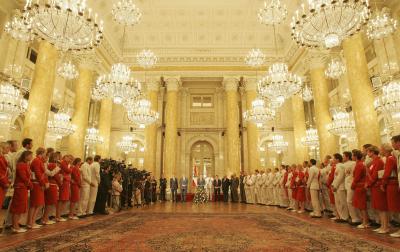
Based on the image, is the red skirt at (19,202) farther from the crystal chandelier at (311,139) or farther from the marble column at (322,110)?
the crystal chandelier at (311,139)

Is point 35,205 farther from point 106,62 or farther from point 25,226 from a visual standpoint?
point 106,62

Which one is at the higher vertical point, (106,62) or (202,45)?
(202,45)

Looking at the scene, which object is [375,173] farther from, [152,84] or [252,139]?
[152,84]

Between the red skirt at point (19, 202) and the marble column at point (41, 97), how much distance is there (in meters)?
4.71

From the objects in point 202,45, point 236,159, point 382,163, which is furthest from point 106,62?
Result: point 382,163

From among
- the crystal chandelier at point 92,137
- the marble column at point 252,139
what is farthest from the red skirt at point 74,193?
the marble column at point 252,139

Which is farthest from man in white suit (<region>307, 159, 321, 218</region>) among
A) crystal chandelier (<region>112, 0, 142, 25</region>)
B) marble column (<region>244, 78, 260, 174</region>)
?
marble column (<region>244, 78, 260, 174</region>)

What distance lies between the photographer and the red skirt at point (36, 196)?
4.77m

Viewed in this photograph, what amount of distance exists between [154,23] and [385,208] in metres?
15.0

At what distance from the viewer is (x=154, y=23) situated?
15.9m

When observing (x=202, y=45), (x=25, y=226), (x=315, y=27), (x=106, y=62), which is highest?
(x=202, y=45)

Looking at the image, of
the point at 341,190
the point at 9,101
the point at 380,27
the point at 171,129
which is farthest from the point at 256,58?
the point at 9,101

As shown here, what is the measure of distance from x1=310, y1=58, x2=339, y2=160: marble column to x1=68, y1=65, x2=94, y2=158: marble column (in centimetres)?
1127

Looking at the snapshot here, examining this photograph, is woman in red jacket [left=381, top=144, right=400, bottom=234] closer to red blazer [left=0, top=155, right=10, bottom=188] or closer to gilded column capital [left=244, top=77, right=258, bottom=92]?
red blazer [left=0, top=155, right=10, bottom=188]
